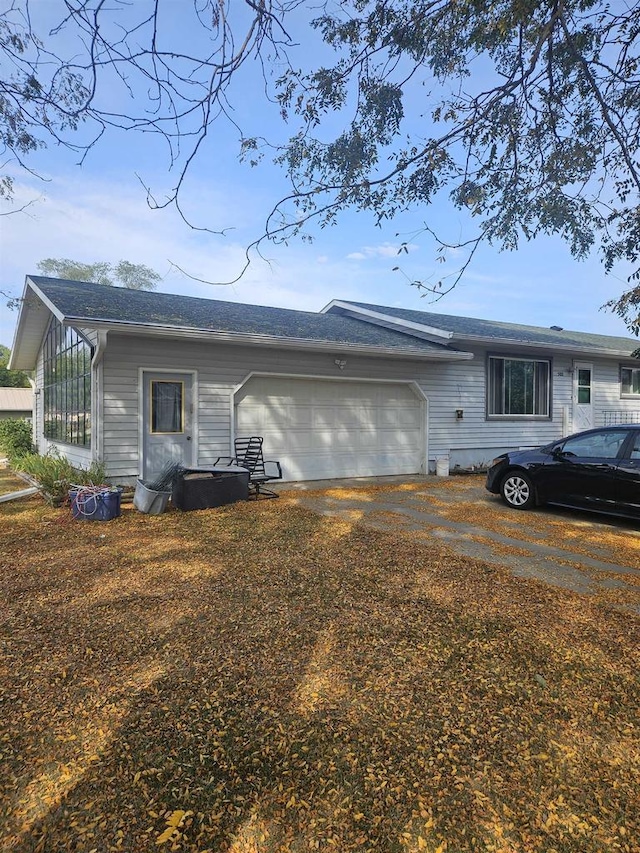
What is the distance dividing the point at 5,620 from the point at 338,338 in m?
7.62

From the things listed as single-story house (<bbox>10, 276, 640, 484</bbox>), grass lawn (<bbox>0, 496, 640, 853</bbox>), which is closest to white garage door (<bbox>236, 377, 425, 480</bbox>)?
single-story house (<bbox>10, 276, 640, 484</bbox>)

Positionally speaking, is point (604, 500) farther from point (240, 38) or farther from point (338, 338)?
point (240, 38)

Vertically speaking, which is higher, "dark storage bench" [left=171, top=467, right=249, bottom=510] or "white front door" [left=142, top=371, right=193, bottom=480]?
"white front door" [left=142, top=371, right=193, bottom=480]

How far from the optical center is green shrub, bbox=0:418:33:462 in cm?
1491

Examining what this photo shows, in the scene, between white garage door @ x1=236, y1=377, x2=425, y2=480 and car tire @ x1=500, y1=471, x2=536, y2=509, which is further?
white garage door @ x1=236, y1=377, x2=425, y2=480

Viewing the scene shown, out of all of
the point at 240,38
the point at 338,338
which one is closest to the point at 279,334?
the point at 338,338

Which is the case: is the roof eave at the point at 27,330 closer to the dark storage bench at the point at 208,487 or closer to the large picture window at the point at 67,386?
the large picture window at the point at 67,386

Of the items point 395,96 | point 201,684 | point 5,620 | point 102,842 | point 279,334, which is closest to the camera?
point 102,842

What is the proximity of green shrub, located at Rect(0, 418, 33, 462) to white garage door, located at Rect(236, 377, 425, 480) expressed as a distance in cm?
913

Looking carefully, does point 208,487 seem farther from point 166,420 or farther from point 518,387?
point 518,387

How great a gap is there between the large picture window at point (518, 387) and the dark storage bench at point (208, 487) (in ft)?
22.8

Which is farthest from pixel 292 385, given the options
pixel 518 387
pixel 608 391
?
pixel 608 391

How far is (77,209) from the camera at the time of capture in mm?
6727

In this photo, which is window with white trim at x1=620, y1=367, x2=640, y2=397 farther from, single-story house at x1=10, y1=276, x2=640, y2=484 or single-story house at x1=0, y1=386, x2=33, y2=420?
single-story house at x1=0, y1=386, x2=33, y2=420
